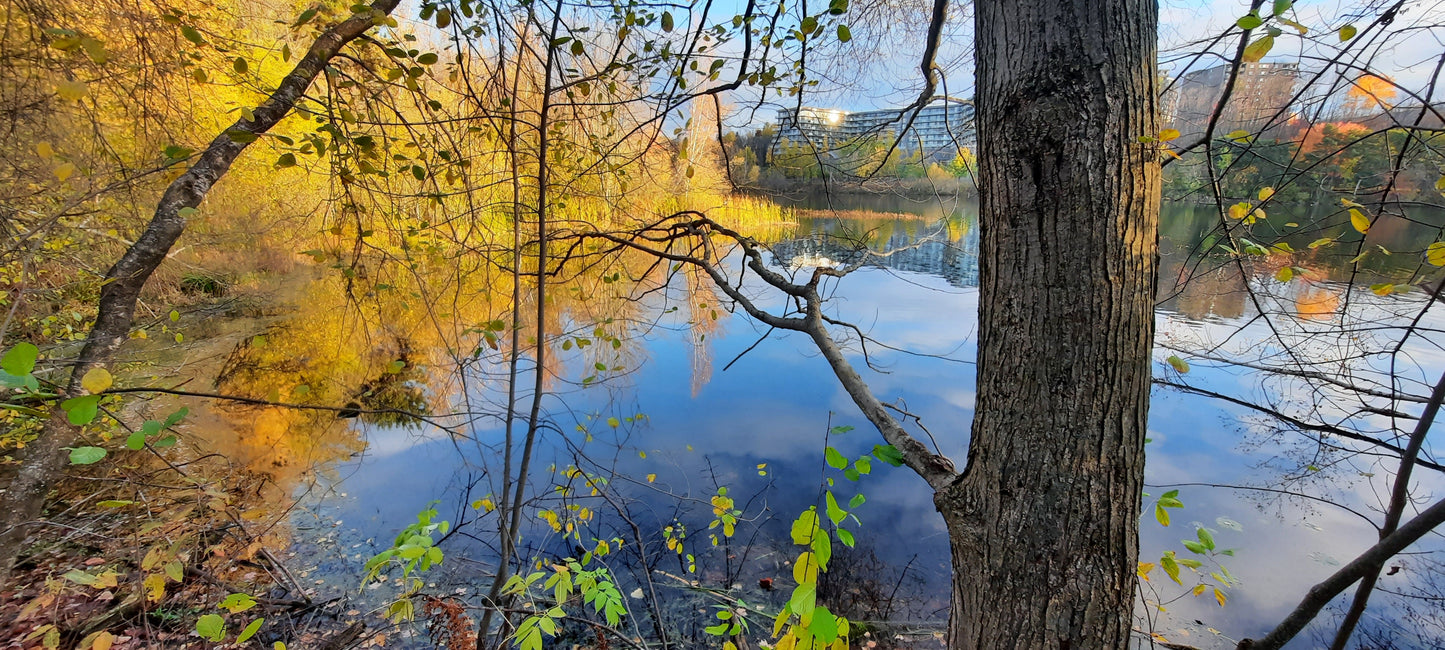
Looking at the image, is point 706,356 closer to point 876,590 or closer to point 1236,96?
point 876,590

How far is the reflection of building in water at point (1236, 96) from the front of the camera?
53.2 inches

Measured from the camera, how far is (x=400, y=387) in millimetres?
5910

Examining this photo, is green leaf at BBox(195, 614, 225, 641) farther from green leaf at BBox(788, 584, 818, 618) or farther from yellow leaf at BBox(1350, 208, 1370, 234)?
yellow leaf at BBox(1350, 208, 1370, 234)

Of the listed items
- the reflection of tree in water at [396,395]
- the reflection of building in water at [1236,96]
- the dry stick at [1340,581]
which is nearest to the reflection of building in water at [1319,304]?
the reflection of building in water at [1236,96]

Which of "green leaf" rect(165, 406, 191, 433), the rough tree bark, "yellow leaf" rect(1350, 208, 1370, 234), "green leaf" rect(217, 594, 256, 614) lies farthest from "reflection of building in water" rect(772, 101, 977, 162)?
"green leaf" rect(217, 594, 256, 614)

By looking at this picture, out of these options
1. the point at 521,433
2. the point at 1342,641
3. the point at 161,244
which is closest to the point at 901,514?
the point at 1342,641

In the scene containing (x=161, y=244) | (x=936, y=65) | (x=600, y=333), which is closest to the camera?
(x=161, y=244)

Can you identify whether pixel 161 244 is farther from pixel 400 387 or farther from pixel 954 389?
pixel 954 389

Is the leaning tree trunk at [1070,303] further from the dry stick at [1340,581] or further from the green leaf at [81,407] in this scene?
the green leaf at [81,407]

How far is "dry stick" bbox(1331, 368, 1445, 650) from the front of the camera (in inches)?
40.8

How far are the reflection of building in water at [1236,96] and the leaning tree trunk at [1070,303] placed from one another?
711mm

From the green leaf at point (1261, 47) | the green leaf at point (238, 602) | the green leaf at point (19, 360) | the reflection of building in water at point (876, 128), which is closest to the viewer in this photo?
the green leaf at point (19, 360)

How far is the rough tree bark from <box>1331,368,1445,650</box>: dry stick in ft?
8.61

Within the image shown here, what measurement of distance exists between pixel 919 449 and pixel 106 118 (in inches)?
184
